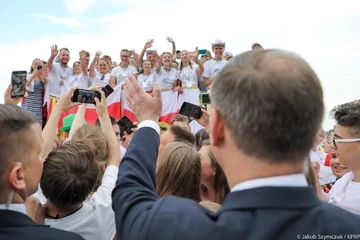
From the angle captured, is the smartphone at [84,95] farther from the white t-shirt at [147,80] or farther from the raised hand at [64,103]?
the white t-shirt at [147,80]

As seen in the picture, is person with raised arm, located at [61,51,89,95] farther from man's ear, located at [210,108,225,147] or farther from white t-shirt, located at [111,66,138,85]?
man's ear, located at [210,108,225,147]

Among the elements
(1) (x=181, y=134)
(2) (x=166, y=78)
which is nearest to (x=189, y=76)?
(2) (x=166, y=78)

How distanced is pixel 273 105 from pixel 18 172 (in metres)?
0.90

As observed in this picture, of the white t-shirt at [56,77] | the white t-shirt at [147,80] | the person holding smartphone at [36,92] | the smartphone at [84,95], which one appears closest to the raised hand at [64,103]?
the smartphone at [84,95]

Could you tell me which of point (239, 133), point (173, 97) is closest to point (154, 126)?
point (239, 133)

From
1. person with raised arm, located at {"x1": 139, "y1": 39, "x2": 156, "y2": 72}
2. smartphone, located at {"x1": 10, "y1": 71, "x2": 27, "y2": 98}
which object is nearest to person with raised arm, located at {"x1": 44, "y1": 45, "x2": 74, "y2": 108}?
person with raised arm, located at {"x1": 139, "y1": 39, "x2": 156, "y2": 72}

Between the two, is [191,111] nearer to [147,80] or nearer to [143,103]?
[143,103]

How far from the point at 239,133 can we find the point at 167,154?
4.65 feet

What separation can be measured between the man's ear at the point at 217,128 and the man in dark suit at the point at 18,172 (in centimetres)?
63

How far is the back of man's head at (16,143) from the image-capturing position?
1.38 metres

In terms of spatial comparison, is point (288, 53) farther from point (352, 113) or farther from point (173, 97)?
point (173, 97)

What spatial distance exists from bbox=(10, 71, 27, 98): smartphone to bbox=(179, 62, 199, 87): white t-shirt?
25.4 ft

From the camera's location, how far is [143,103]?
1.56 m

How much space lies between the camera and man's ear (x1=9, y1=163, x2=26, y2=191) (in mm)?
1378
